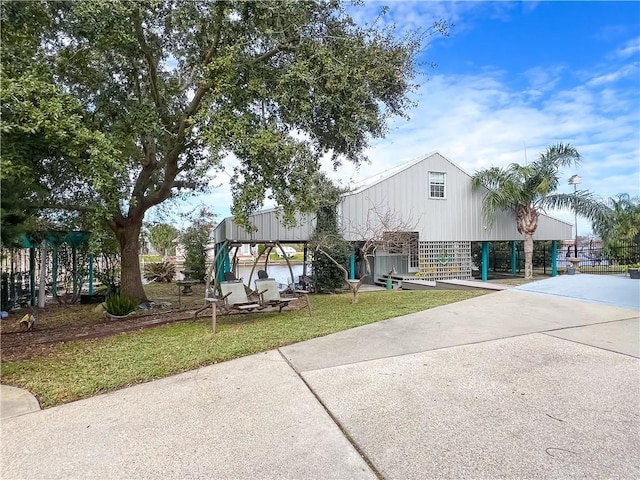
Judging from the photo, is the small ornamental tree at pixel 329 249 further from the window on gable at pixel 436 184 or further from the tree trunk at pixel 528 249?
the tree trunk at pixel 528 249

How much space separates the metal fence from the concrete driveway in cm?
1806

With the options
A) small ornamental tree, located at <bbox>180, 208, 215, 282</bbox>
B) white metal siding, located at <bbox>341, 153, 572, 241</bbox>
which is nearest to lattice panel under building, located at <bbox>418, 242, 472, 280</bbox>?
white metal siding, located at <bbox>341, 153, 572, 241</bbox>

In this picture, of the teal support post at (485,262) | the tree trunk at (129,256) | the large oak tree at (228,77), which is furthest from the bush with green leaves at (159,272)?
the teal support post at (485,262)

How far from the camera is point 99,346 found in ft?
20.1

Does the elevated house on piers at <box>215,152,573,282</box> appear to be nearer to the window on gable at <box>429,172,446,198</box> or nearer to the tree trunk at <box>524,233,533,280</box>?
the window on gable at <box>429,172,446,198</box>

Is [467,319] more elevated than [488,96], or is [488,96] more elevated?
[488,96]

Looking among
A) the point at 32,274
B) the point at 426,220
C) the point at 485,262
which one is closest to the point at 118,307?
the point at 32,274

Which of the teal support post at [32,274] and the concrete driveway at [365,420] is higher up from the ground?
the teal support post at [32,274]

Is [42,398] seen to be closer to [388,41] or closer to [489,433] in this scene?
[489,433]

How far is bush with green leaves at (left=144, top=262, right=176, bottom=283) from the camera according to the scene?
20.2m

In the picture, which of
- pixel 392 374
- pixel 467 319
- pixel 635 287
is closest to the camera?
pixel 392 374

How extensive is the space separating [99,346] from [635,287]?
13.3 m

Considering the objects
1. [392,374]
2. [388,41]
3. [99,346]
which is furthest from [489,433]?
[388,41]

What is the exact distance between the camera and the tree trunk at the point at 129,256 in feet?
34.9
